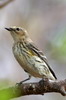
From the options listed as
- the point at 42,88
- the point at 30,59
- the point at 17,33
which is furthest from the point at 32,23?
the point at 42,88

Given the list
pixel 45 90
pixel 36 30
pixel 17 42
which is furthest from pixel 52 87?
pixel 36 30

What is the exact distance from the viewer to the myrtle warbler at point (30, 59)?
15.2ft

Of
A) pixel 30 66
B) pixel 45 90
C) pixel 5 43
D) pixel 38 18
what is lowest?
pixel 45 90

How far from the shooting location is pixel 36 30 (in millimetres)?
7875

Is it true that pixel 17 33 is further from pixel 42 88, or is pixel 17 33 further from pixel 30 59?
pixel 42 88

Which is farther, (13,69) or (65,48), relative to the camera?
(13,69)

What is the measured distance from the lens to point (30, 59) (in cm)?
467

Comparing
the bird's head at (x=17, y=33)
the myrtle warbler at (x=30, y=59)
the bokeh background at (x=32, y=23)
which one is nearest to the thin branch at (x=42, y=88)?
the myrtle warbler at (x=30, y=59)

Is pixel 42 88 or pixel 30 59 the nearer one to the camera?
pixel 42 88

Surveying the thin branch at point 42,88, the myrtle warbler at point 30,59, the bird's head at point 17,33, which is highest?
the bird's head at point 17,33

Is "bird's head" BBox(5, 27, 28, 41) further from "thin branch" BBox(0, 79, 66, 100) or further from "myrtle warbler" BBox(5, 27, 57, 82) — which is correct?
"thin branch" BBox(0, 79, 66, 100)

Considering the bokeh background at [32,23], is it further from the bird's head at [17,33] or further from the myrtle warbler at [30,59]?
the myrtle warbler at [30,59]

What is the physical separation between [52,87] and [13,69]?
3.83 metres

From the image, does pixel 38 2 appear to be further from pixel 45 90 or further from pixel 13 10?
pixel 45 90
